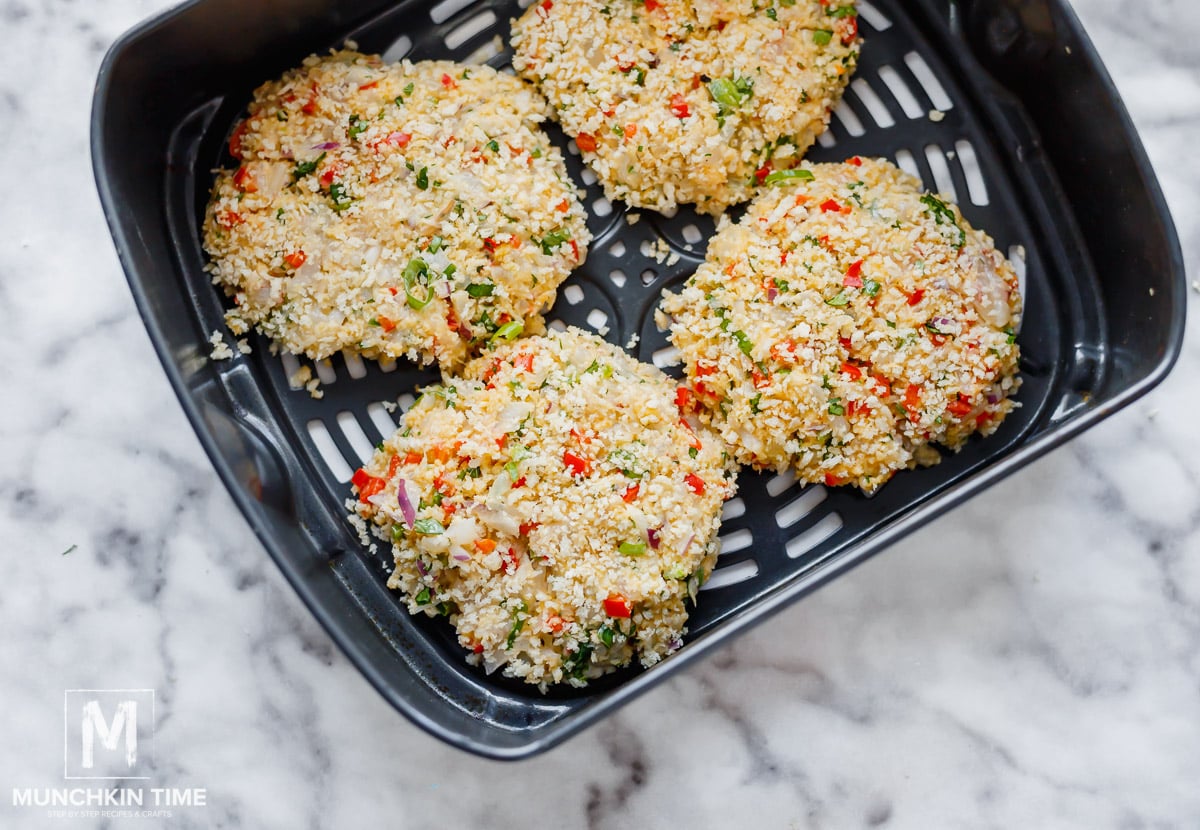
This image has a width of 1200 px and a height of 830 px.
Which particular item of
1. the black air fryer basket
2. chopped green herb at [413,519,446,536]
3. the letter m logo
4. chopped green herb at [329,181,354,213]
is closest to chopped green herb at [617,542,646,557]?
the black air fryer basket

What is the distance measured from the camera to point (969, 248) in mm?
1536

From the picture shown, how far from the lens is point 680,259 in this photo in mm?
1619

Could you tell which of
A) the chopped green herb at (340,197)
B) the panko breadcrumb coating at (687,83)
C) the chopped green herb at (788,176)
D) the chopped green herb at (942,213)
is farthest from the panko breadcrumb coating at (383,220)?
the chopped green herb at (942,213)

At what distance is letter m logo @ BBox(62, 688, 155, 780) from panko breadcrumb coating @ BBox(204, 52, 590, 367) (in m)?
0.60

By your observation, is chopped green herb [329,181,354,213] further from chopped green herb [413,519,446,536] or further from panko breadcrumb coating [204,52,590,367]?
chopped green herb [413,519,446,536]

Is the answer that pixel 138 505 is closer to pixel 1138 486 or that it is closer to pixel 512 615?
pixel 512 615

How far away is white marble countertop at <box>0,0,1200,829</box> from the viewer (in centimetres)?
161

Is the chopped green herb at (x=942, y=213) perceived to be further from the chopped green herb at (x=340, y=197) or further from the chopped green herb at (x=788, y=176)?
the chopped green herb at (x=340, y=197)

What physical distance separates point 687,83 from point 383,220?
1.62ft

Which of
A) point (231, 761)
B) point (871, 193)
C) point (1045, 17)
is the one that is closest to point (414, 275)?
point (871, 193)

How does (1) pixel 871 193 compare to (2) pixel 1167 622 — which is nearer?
(1) pixel 871 193

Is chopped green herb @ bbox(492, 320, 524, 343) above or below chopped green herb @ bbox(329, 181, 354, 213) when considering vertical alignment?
below

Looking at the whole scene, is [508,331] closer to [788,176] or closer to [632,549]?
[632,549]

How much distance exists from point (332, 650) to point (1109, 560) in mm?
1223
